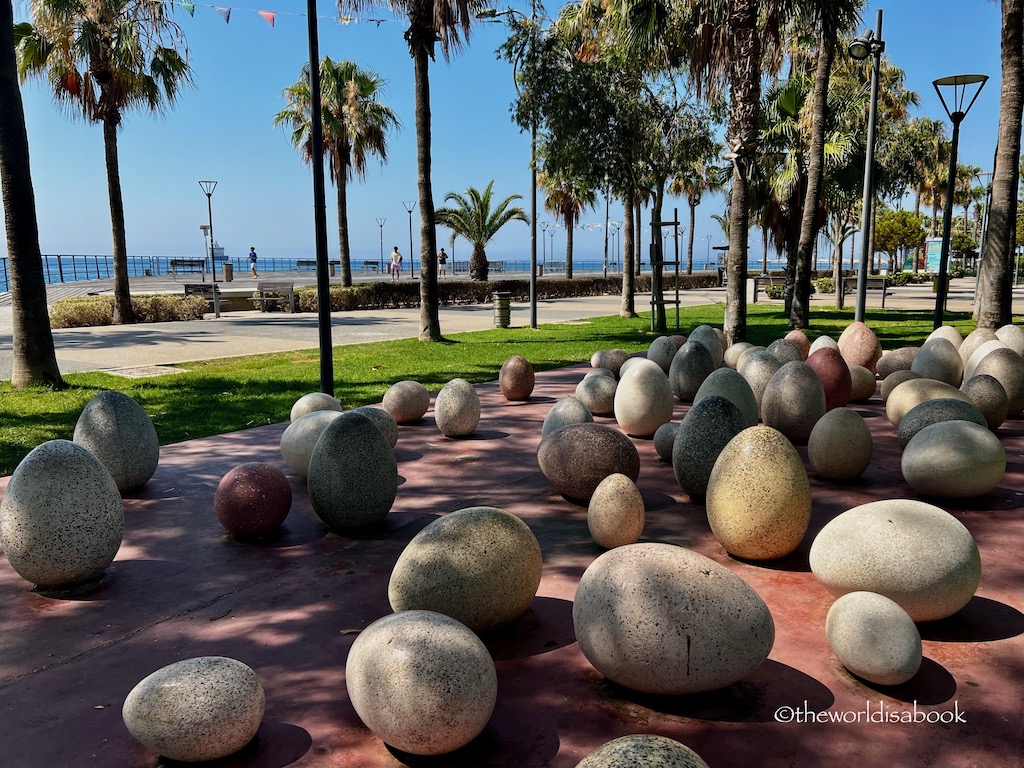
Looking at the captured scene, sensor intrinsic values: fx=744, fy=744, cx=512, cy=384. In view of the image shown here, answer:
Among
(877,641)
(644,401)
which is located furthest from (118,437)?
(877,641)

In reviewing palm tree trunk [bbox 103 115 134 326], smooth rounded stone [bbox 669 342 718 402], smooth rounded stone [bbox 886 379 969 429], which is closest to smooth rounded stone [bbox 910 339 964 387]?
smooth rounded stone [bbox 886 379 969 429]

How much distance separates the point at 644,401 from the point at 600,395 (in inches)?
43.2

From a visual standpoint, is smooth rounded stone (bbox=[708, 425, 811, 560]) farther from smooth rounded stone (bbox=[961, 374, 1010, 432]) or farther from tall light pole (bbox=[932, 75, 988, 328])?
tall light pole (bbox=[932, 75, 988, 328])

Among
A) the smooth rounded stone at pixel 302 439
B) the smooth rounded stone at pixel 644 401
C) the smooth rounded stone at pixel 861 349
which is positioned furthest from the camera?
the smooth rounded stone at pixel 861 349

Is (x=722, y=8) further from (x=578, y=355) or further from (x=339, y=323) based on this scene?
(x=339, y=323)

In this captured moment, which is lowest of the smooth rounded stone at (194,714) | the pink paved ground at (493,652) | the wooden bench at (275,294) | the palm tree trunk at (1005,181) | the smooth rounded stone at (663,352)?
the pink paved ground at (493,652)

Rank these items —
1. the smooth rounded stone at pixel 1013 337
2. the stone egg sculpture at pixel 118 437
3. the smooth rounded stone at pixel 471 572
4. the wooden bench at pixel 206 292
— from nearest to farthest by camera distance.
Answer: the smooth rounded stone at pixel 471 572
the stone egg sculpture at pixel 118 437
the smooth rounded stone at pixel 1013 337
the wooden bench at pixel 206 292

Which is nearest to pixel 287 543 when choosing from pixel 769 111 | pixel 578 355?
pixel 578 355

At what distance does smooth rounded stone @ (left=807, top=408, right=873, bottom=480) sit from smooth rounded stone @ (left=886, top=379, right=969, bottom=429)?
177 centimetres

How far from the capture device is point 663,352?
40.3 feet

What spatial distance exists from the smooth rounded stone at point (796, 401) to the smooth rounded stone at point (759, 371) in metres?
0.91

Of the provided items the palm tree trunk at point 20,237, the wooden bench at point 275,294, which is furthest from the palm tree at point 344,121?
the palm tree trunk at point 20,237

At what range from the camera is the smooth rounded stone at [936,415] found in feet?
22.7

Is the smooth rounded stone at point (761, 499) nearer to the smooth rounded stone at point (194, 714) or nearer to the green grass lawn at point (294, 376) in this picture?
the smooth rounded stone at point (194, 714)
